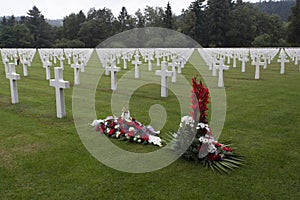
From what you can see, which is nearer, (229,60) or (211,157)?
(211,157)

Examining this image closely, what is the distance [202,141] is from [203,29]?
5435 cm

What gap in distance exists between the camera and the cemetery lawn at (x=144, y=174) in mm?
3577

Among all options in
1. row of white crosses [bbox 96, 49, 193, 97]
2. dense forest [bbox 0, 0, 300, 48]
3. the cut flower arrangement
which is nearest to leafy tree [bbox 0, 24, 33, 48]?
dense forest [bbox 0, 0, 300, 48]

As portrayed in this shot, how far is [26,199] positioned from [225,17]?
187 ft

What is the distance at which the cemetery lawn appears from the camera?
11.7ft

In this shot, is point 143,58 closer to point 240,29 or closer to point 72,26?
point 240,29

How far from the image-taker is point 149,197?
11.4ft

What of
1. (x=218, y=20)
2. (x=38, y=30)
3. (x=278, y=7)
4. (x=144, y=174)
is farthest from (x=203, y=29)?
(x=278, y=7)

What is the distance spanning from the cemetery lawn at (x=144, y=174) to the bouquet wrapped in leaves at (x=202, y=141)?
0.14 meters

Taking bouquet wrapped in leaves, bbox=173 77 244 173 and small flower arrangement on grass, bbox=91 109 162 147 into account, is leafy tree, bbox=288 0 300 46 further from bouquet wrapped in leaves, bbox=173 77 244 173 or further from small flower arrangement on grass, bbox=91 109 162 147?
bouquet wrapped in leaves, bbox=173 77 244 173

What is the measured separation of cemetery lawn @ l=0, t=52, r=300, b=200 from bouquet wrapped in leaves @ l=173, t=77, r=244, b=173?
140 mm

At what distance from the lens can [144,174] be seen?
4035 millimetres

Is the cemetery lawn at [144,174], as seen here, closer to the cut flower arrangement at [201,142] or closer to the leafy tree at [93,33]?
the cut flower arrangement at [201,142]

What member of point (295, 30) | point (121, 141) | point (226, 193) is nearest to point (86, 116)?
point (121, 141)
